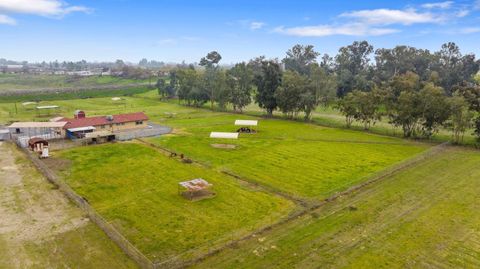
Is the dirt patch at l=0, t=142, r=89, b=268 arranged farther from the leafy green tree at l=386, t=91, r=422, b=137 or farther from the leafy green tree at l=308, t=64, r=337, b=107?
the leafy green tree at l=308, t=64, r=337, b=107

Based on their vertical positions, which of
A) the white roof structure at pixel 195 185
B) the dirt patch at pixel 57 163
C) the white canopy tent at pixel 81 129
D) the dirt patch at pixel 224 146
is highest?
the white canopy tent at pixel 81 129

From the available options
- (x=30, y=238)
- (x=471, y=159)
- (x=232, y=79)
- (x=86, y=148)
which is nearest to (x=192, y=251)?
(x=30, y=238)

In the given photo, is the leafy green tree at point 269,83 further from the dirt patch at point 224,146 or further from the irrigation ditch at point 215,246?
the irrigation ditch at point 215,246

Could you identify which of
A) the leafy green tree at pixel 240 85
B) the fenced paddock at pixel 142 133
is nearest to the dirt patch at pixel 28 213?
the fenced paddock at pixel 142 133

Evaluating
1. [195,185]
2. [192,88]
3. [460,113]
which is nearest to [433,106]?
[460,113]

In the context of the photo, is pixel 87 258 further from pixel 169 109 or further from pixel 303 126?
pixel 169 109
